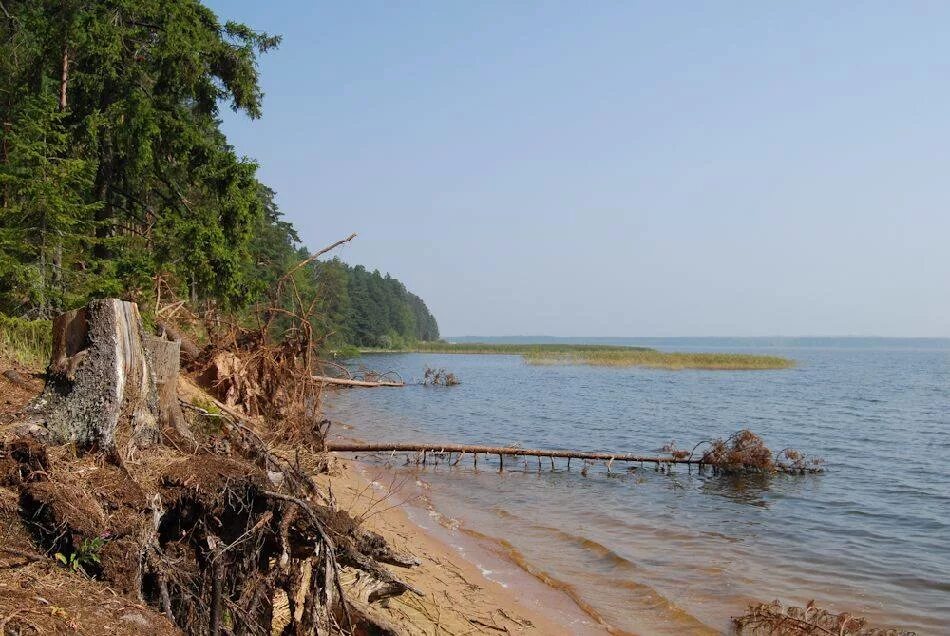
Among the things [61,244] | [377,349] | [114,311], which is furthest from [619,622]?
[377,349]

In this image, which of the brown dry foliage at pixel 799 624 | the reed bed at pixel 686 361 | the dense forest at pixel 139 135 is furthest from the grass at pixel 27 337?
the reed bed at pixel 686 361

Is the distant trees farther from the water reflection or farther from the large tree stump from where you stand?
the large tree stump

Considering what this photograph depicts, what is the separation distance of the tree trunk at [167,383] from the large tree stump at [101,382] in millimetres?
292

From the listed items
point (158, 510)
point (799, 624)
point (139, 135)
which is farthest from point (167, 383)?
point (139, 135)

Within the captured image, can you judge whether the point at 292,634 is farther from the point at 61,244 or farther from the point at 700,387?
the point at 700,387

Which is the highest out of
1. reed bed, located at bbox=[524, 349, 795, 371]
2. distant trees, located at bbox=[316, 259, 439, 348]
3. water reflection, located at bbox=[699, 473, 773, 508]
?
distant trees, located at bbox=[316, 259, 439, 348]

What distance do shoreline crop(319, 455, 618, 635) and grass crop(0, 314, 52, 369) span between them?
15.0 ft

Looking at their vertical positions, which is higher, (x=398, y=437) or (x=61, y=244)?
(x=61, y=244)

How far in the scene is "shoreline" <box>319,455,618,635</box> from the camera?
624cm

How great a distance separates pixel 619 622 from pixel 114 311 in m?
6.12

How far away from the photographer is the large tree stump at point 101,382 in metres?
4.41

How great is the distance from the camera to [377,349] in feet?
365

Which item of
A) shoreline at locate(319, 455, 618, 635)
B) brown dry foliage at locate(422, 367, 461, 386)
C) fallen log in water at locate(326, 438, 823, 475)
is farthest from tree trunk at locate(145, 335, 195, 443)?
brown dry foliage at locate(422, 367, 461, 386)

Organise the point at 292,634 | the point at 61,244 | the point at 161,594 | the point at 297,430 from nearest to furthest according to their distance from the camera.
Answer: the point at 161,594 < the point at 292,634 < the point at 297,430 < the point at 61,244
